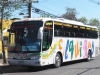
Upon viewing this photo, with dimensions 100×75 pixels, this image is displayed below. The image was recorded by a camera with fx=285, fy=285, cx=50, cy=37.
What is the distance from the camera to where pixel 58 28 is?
59.7ft

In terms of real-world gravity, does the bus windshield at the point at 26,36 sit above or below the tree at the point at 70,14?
below

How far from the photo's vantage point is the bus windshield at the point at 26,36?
15.9 metres

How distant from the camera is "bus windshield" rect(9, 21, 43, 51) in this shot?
627 inches

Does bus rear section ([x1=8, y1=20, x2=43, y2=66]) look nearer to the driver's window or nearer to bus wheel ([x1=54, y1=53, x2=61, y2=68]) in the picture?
the driver's window

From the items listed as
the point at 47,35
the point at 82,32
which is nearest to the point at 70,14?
the point at 82,32

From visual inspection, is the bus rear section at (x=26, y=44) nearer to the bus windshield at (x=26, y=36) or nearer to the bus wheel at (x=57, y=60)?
the bus windshield at (x=26, y=36)

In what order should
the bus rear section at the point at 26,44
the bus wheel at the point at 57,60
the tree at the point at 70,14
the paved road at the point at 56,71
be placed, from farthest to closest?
the tree at the point at 70,14, the bus wheel at the point at 57,60, the bus rear section at the point at 26,44, the paved road at the point at 56,71

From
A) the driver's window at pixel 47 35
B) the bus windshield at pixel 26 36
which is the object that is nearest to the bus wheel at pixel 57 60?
the driver's window at pixel 47 35

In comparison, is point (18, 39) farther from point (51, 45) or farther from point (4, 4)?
point (4, 4)

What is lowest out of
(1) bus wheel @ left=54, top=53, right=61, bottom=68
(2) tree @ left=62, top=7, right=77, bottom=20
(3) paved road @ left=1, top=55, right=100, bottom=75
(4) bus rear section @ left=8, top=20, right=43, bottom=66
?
(3) paved road @ left=1, top=55, right=100, bottom=75

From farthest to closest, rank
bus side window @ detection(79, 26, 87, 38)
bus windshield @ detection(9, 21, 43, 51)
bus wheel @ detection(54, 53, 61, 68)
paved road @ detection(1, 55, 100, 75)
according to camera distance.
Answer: bus side window @ detection(79, 26, 87, 38)
bus wheel @ detection(54, 53, 61, 68)
bus windshield @ detection(9, 21, 43, 51)
paved road @ detection(1, 55, 100, 75)

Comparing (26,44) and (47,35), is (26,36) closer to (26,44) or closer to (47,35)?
(26,44)

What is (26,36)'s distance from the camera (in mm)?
16203

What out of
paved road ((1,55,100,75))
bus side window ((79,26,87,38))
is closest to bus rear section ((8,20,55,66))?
paved road ((1,55,100,75))
